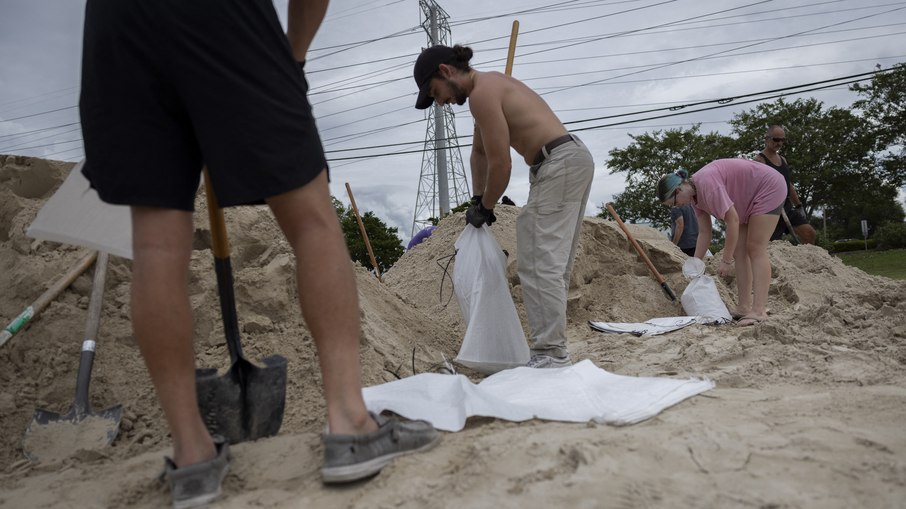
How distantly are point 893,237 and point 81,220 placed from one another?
96.1 ft

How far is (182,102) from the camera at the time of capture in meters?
1.54

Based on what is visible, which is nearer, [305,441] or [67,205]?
[305,441]

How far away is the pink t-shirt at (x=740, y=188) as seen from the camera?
4496 mm

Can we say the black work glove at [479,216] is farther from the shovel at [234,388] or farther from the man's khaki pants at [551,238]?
the shovel at [234,388]

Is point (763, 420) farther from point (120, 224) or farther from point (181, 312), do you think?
point (120, 224)

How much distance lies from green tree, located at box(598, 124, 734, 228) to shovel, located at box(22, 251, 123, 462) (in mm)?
21609

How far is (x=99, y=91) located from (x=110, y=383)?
1555 mm

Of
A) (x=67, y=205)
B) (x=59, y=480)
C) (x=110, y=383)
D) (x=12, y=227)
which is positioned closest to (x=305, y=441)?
(x=59, y=480)

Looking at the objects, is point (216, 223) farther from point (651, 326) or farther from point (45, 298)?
point (651, 326)

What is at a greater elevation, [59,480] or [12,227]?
[12,227]

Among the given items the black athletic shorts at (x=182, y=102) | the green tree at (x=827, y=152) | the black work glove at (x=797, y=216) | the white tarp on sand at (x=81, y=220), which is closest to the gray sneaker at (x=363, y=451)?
the black athletic shorts at (x=182, y=102)

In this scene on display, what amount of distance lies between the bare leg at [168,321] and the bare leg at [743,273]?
4.41 meters

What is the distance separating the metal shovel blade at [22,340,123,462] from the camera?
7.34 feet

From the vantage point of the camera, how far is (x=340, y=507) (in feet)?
4.53
